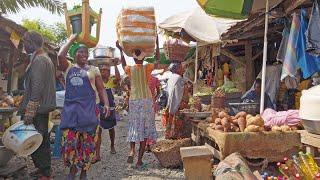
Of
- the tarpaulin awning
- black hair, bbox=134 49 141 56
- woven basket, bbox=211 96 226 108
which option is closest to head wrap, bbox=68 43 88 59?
black hair, bbox=134 49 141 56

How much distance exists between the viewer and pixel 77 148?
187 inches

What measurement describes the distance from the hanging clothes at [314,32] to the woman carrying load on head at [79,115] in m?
3.13

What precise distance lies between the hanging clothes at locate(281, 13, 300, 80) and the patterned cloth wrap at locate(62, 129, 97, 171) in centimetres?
325

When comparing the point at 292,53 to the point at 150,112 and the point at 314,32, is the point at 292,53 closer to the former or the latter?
the point at 314,32

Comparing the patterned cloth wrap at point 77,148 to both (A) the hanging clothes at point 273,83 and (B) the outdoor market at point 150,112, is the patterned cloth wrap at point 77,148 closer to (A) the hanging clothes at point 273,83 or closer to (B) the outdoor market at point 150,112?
(B) the outdoor market at point 150,112

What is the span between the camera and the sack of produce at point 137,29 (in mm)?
5902

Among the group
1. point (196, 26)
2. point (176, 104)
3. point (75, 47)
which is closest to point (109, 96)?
point (176, 104)

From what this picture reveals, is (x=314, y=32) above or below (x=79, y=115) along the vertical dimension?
above

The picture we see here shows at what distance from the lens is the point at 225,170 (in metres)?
3.63

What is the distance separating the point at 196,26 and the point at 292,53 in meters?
6.07

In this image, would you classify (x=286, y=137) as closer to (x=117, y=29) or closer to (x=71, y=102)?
(x=71, y=102)

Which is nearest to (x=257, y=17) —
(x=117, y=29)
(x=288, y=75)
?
(x=288, y=75)

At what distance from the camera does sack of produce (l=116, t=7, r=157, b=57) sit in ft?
19.4

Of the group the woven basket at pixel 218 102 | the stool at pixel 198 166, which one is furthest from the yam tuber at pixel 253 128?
the woven basket at pixel 218 102
